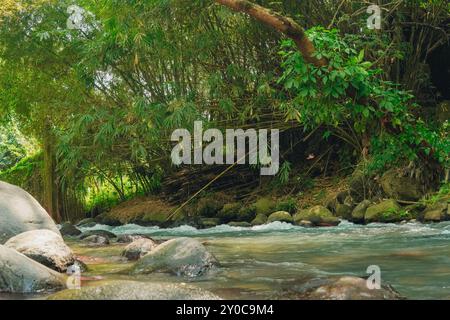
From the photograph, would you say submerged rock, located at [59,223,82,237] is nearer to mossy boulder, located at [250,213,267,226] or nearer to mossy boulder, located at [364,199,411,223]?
mossy boulder, located at [250,213,267,226]

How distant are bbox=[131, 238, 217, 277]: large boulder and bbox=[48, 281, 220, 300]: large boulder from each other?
3.46 ft

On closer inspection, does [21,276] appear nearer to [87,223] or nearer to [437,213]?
[437,213]

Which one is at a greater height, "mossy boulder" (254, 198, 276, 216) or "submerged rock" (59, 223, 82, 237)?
"mossy boulder" (254, 198, 276, 216)

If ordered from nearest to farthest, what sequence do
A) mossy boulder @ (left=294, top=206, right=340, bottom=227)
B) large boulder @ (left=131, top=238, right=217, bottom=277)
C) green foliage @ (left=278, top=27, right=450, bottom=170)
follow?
large boulder @ (left=131, top=238, right=217, bottom=277)
green foliage @ (left=278, top=27, right=450, bottom=170)
mossy boulder @ (left=294, top=206, right=340, bottom=227)

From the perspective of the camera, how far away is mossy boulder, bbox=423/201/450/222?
6.30 metres

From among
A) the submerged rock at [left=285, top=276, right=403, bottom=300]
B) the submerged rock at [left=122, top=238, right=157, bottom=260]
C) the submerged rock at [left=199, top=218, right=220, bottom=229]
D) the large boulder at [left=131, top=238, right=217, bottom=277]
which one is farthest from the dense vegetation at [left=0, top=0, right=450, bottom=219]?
the submerged rock at [left=285, top=276, right=403, bottom=300]

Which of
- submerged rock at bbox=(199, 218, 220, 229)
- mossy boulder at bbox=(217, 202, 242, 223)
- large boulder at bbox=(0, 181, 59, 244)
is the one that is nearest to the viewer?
large boulder at bbox=(0, 181, 59, 244)

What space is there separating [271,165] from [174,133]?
1771 mm

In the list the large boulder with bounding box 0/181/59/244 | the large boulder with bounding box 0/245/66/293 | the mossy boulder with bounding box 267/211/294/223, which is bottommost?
the mossy boulder with bounding box 267/211/294/223

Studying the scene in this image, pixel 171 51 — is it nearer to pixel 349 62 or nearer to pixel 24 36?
pixel 24 36

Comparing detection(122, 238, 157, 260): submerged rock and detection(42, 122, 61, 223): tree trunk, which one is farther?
detection(42, 122, 61, 223): tree trunk

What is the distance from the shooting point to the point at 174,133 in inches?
319

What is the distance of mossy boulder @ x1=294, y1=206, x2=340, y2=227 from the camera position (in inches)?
275
